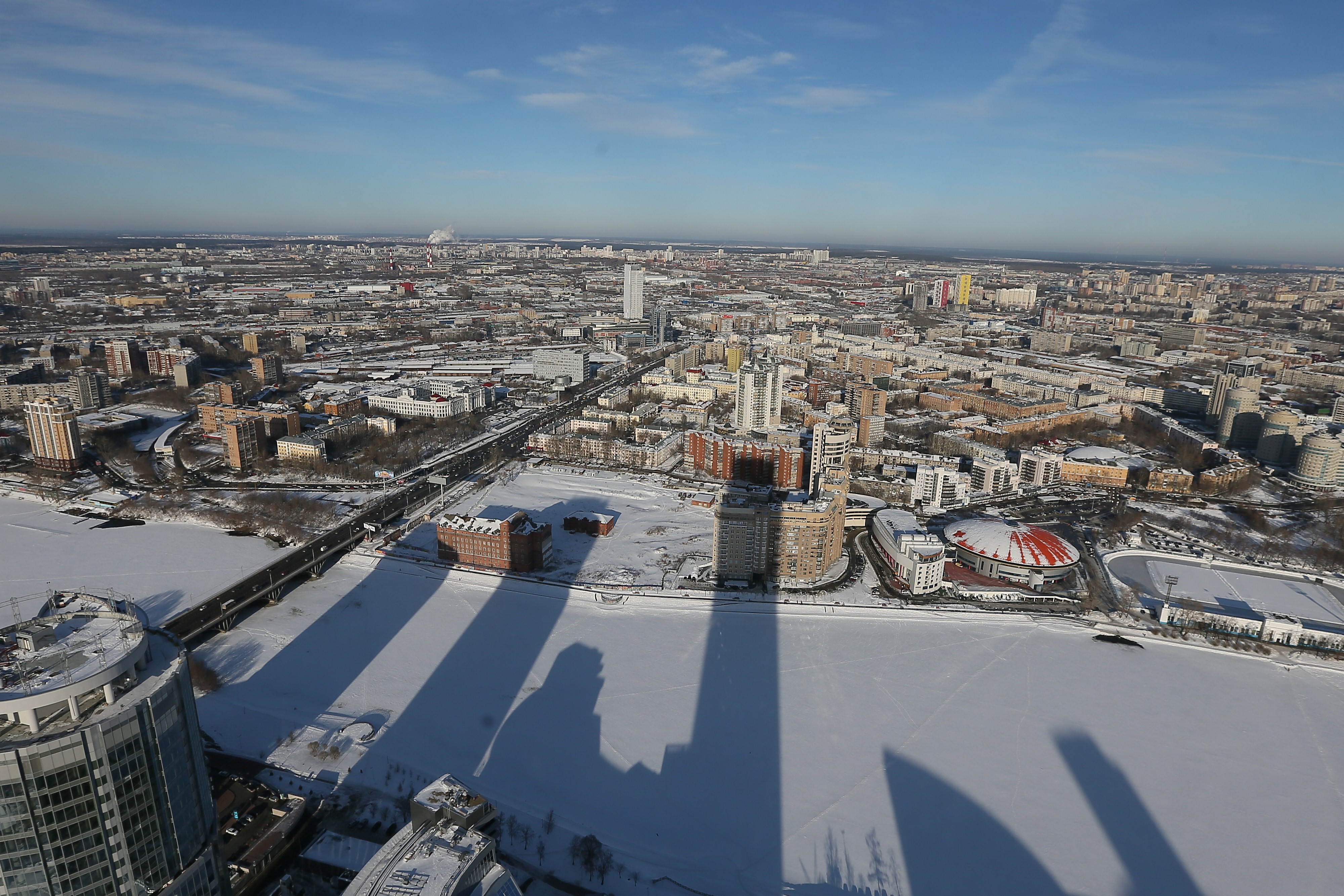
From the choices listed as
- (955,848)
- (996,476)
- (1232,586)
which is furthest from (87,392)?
(1232,586)

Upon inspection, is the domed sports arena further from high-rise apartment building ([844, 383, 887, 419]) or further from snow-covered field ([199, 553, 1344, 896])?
high-rise apartment building ([844, 383, 887, 419])

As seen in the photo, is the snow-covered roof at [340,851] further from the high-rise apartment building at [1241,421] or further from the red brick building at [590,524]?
the high-rise apartment building at [1241,421]

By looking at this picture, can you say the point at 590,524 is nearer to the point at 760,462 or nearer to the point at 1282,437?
the point at 760,462

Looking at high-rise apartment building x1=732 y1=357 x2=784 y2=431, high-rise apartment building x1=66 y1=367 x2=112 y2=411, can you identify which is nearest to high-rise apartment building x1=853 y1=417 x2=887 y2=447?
high-rise apartment building x1=732 y1=357 x2=784 y2=431

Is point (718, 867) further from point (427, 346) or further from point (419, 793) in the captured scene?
point (427, 346)

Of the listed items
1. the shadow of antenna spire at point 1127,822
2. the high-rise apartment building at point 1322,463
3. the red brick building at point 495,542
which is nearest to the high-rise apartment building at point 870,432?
the high-rise apartment building at point 1322,463

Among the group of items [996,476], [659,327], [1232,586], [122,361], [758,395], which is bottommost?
[1232,586]
